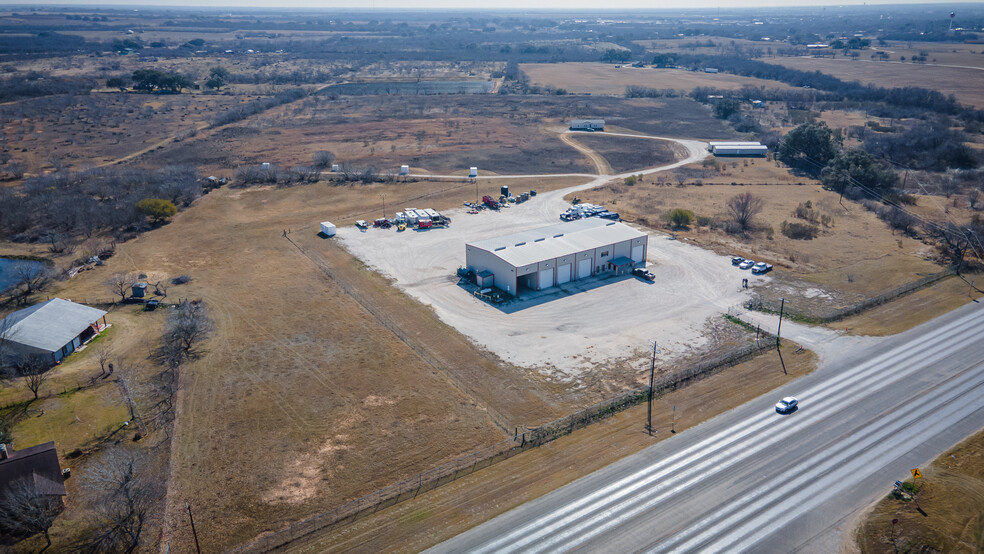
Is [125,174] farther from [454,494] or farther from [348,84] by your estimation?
[348,84]

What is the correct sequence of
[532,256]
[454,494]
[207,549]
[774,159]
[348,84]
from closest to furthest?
[207,549], [454,494], [532,256], [774,159], [348,84]

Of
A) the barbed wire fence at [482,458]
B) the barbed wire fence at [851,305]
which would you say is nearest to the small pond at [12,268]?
the barbed wire fence at [482,458]

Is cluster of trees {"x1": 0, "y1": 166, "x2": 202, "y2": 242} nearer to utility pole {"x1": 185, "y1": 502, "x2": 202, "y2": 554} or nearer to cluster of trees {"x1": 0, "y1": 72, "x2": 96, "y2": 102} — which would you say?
utility pole {"x1": 185, "y1": 502, "x2": 202, "y2": 554}

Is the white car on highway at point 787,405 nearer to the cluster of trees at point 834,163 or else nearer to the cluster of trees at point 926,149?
→ the cluster of trees at point 834,163

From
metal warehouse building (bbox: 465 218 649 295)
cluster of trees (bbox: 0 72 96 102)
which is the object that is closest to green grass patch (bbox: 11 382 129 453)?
metal warehouse building (bbox: 465 218 649 295)

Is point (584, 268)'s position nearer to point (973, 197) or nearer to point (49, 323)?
point (49, 323)

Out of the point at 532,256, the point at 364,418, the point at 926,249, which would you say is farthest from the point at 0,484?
the point at 926,249

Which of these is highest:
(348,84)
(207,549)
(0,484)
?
(348,84)
